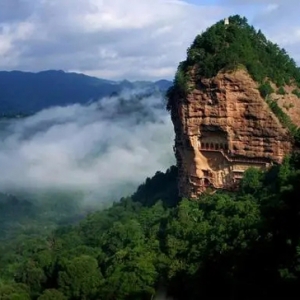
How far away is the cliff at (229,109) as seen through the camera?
36719mm

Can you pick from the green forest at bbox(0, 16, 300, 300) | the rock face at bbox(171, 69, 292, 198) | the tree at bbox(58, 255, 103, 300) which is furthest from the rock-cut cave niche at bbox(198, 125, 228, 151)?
the tree at bbox(58, 255, 103, 300)

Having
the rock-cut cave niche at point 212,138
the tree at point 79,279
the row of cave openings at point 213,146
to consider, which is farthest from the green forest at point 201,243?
the rock-cut cave niche at point 212,138

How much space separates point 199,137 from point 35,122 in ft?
455

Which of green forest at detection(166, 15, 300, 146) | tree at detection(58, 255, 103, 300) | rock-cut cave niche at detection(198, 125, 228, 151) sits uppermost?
green forest at detection(166, 15, 300, 146)

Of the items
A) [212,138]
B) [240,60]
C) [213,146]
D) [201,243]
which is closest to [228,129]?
[212,138]

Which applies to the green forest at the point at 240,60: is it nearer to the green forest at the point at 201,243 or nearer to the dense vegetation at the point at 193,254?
the green forest at the point at 201,243

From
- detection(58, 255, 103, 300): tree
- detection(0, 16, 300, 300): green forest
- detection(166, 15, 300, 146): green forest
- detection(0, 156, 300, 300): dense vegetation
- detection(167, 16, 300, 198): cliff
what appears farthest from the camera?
detection(166, 15, 300, 146): green forest

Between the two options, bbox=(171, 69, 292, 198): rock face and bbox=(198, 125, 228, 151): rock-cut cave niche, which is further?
bbox=(198, 125, 228, 151): rock-cut cave niche

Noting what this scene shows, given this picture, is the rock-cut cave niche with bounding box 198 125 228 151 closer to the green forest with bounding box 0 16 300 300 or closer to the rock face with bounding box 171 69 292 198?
the rock face with bounding box 171 69 292 198

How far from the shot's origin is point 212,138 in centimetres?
3803

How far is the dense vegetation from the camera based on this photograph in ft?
60.2

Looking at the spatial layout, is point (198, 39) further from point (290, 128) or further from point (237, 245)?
point (237, 245)

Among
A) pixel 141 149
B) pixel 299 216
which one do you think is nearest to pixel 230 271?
pixel 299 216

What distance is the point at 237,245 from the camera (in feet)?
75.7
